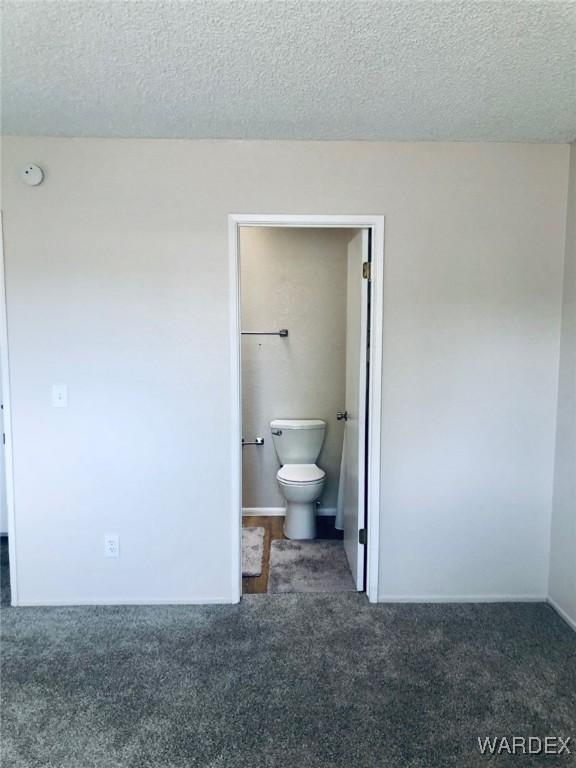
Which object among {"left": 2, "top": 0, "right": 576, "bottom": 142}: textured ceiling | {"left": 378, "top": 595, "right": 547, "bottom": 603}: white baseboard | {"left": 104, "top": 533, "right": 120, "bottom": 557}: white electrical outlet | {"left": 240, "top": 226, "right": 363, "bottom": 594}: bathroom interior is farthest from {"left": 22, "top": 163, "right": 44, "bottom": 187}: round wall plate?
{"left": 378, "top": 595, "right": 547, "bottom": 603}: white baseboard

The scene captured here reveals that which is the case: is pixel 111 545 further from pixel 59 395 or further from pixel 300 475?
pixel 300 475

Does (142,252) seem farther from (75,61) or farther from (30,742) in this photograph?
(30,742)

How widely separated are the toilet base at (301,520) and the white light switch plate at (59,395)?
5.72 feet

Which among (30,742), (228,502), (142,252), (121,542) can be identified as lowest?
(30,742)

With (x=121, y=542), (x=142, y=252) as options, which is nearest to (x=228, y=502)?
(x=121, y=542)

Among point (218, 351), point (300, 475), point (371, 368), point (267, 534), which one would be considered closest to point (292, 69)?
point (218, 351)

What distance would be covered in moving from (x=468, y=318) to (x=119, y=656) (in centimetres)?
238

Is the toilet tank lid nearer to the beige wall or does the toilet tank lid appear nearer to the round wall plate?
the beige wall

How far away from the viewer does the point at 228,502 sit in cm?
A: 247

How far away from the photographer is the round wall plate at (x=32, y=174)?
2.26 meters

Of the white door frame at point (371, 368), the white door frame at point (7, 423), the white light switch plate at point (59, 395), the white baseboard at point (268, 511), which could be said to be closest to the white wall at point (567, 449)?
the white door frame at point (371, 368)

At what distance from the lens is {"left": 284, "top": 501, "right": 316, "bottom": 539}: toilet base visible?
3389 millimetres

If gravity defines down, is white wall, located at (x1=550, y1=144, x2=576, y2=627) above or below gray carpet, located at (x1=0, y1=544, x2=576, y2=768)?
above

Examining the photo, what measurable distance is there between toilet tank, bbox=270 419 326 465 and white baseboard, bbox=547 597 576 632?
1.78 m
